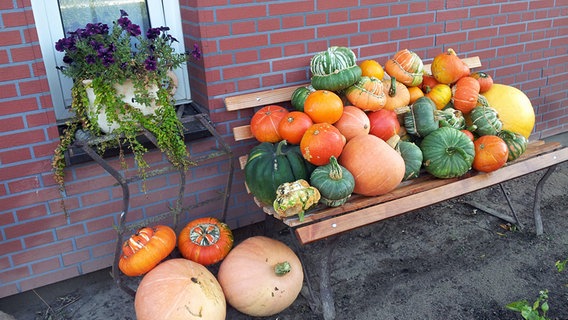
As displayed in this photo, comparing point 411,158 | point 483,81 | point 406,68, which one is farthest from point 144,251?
point 483,81

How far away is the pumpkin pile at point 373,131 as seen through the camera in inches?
104

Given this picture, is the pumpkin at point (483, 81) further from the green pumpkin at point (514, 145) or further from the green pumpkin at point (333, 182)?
the green pumpkin at point (333, 182)

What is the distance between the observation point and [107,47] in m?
2.48

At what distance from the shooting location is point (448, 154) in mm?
2988

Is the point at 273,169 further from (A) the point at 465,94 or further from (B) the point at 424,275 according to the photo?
(A) the point at 465,94

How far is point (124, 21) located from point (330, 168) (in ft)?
4.43

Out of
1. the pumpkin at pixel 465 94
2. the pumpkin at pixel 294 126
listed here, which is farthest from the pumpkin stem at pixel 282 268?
the pumpkin at pixel 465 94

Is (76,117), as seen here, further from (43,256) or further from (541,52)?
(541,52)

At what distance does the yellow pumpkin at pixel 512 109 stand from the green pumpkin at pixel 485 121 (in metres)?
0.26

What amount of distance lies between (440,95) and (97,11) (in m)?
2.36

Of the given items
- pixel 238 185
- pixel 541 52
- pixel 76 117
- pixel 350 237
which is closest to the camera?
pixel 76 117

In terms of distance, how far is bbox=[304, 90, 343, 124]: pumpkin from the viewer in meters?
2.80

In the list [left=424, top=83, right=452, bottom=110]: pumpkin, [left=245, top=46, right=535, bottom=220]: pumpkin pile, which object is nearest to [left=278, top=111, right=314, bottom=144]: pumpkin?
[left=245, top=46, right=535, bottom=220]: pumpkin pile

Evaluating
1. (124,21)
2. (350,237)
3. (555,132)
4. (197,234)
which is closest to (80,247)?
(197,234)
